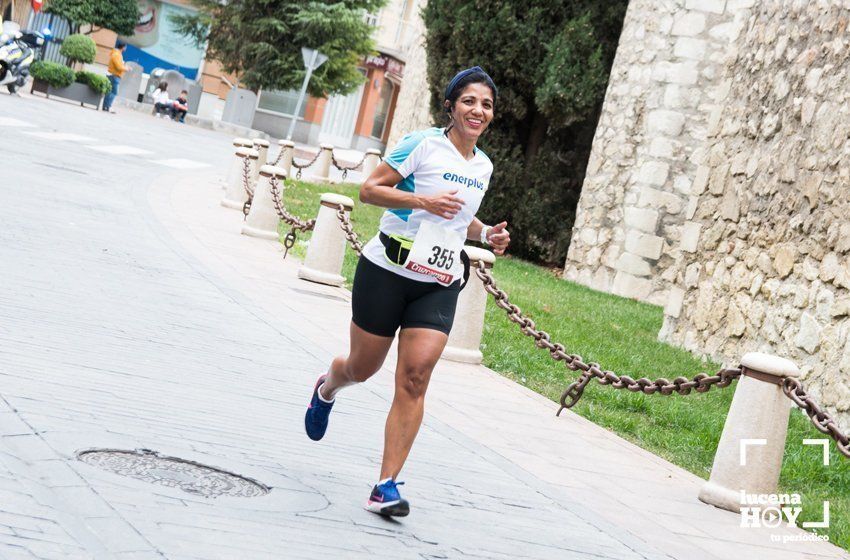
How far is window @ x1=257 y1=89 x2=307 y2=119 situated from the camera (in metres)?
48.1

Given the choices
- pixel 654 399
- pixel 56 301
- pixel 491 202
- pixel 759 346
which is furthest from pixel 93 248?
pixel 491 202

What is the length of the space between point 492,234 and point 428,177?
0.43 meters

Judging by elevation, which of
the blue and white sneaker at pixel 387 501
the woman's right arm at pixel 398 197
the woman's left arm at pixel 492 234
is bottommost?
the blue and white sneaker at pixel 387 501

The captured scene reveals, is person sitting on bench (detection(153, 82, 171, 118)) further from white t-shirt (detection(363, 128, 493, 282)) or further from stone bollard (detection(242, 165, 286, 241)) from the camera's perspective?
white t-shirt (detection(363, 128, 493, 282))

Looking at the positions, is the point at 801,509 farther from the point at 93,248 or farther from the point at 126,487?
the point at 93,248

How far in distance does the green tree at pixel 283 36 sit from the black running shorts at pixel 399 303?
38393mm

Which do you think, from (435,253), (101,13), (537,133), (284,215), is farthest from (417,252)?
(101,13)

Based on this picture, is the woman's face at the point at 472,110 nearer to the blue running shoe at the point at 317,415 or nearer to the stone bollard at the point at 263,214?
the blue running shoe at the point at 317,415

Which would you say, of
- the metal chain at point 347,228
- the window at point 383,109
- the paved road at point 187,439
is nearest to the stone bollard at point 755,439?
the paved road at point 187,439

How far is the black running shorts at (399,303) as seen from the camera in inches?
214

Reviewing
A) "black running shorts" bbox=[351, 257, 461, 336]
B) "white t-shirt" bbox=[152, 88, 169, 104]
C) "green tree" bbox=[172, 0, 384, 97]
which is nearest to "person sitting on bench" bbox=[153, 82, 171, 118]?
"white t-shirt" bbox=[152, 88, 169, 104]

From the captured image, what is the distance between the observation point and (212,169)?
2412 cm

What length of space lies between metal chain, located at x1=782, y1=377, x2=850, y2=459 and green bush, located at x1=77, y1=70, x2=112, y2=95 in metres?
29.8

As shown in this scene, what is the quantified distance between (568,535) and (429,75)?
16889 mm
